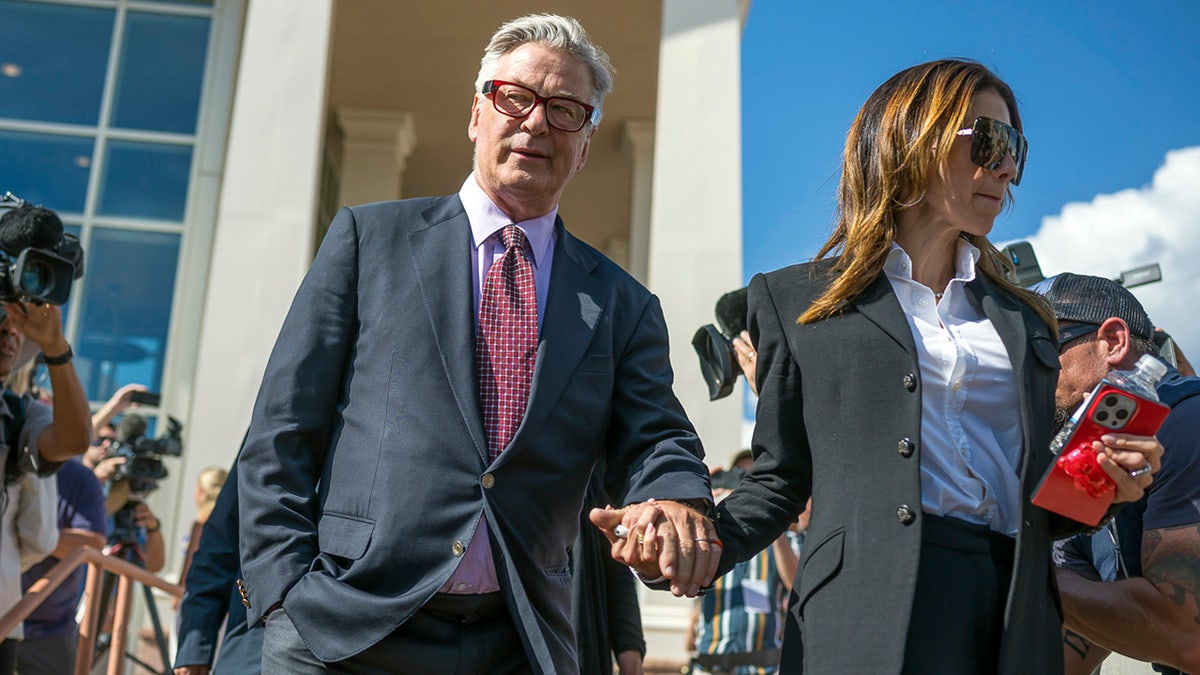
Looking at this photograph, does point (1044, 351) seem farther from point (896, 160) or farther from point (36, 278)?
point (36, 278)

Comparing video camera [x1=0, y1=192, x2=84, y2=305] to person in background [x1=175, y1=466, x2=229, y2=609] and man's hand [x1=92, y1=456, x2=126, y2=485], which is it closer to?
man's hand [x1=92, y1=456, x2=126, y2=485]

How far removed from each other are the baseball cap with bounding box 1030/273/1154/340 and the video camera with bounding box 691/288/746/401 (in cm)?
100

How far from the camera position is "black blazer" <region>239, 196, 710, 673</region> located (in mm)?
2314

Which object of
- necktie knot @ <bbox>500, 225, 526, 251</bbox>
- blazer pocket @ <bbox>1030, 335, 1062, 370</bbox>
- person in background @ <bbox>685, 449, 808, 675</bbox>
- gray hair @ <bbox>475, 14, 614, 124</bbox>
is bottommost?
person in background @ <bbox>685, 449, 808, 675</bbox>

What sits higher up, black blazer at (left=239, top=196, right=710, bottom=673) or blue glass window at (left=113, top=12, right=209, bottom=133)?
blue glass window at (left=113, top=12, right=209, bottom=133)

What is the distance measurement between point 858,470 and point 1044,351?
452 millimetres

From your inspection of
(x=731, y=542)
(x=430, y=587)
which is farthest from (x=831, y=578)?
(x=430, y=587)

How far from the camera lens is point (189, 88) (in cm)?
1166

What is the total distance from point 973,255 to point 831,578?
75 centimetres

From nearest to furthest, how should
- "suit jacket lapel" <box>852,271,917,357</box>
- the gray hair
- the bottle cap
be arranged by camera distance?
1. "suit jacket lapel" <box>852,271,917,357</box>
2. the bottle cap
3. the gray hair

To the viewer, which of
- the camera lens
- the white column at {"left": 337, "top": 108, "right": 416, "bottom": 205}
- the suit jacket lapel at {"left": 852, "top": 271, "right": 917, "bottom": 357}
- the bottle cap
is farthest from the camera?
the white column at {"left": 337, "top": 108, "right": 416, "bottom": 205}

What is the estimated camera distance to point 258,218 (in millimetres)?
9094

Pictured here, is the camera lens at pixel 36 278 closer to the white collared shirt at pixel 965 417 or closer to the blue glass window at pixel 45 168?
the white collared shirt at pixel 965 417

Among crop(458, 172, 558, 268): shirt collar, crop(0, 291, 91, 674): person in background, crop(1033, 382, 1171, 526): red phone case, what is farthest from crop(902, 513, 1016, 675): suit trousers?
crop(0, 291, 91, 674): person in background
